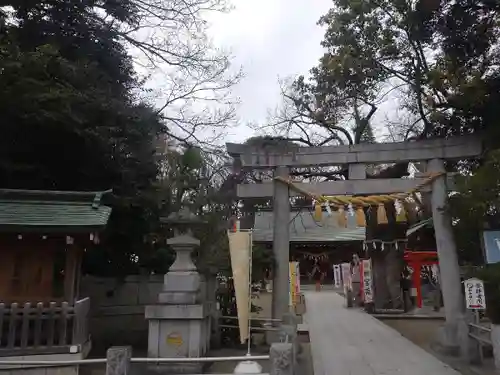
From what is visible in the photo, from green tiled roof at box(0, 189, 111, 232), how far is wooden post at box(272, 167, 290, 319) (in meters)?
4.22

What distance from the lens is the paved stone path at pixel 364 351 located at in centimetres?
820

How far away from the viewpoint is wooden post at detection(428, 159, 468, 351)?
1027 cm

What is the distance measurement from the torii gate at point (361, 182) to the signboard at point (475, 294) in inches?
67.0

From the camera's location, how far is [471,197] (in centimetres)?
939

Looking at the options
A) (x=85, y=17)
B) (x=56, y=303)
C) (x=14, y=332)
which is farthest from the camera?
(x=85, y=17)

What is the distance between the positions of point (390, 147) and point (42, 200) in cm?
851

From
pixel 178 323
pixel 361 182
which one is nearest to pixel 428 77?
pixel 361 182

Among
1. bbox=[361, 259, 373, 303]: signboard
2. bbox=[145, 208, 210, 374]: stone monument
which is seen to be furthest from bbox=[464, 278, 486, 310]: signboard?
bbox=[361, 259, 373, 303]: signboard

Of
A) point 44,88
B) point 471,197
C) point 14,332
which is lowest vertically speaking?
point 14,332

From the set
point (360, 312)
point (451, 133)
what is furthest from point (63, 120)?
point (360, 312)

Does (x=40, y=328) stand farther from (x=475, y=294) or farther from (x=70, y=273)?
(x=475, y=294)

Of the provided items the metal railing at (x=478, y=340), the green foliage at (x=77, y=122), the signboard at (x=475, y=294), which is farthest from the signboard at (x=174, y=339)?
the metal railing at (x=478, y=340)

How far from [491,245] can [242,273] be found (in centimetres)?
529

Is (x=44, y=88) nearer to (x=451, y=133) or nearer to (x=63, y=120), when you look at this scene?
(x=63, y=120)
